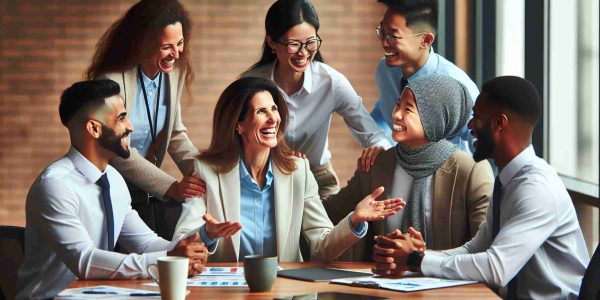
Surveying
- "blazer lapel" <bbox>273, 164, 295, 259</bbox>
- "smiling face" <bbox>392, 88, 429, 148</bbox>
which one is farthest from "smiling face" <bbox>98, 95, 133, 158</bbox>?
"smiling face" <bbox>392, 88, 429, 148</bbox>

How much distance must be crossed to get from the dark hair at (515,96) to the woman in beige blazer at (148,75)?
4.66 feet

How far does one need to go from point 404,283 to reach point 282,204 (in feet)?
2.68

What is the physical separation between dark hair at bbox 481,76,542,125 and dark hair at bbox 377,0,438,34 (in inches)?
43.3

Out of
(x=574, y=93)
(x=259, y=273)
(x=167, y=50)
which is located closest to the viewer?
(x=259, y=273)

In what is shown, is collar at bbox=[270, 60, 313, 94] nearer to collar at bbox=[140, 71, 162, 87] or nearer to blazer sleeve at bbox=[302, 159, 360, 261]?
collar at bbox=[140, 71, 162, 87]

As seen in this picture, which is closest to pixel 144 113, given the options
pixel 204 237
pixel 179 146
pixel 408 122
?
pixel 179 146

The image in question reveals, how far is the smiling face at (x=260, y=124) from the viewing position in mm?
3438

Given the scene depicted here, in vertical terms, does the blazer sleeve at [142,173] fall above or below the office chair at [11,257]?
above

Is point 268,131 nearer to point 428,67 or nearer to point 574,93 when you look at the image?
point 428,67

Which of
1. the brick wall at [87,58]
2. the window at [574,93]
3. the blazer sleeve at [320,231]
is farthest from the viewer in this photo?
the brick wall at [87,58]

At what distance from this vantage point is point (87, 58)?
8273 mm

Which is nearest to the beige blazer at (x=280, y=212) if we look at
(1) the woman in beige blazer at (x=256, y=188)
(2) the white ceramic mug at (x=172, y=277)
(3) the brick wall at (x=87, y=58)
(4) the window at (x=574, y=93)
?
(1) the woman in beige blazer at (x=256, y=188)

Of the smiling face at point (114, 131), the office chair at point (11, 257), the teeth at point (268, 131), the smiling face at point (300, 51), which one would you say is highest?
the smiling face at point (300, 51)

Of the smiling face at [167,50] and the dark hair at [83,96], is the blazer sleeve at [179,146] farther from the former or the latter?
the dark hair at [83,96]
